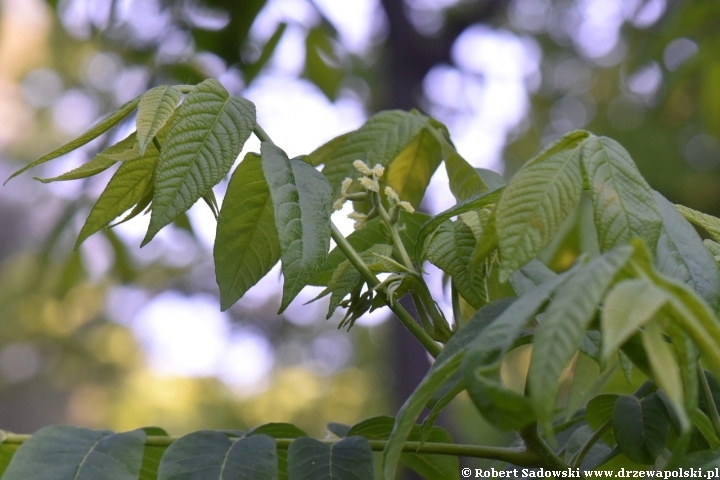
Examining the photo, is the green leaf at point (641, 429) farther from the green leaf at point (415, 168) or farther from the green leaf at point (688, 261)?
the green leaf at point (415, 168)

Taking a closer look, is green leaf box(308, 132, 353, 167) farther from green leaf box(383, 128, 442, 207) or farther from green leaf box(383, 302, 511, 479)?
green leaf box(383, 302, 511, 479)

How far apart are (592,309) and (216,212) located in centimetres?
30

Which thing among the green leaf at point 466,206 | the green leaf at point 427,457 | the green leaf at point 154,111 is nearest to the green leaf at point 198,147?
the green leaf at point 154,111

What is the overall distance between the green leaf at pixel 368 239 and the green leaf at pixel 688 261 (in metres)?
0.22

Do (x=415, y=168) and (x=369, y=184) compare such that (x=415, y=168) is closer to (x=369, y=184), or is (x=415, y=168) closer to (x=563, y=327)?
(x=369, y=184)

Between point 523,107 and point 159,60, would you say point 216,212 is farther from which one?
point 523,107

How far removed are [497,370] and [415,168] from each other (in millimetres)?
426

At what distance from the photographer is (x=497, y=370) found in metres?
0.33

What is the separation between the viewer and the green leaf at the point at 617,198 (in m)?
0.39

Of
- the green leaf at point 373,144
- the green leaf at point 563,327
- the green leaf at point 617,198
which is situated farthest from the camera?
the green leaf at point 373,144

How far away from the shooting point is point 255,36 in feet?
4.79

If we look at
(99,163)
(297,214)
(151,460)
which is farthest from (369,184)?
(151,460)

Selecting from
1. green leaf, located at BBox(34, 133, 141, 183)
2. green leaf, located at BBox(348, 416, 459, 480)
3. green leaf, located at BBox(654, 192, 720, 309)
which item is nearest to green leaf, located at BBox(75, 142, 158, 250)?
green leaf, located at BBox(34, 133, 141, 183)

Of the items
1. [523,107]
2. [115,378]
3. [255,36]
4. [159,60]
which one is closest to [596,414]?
[255,36]
